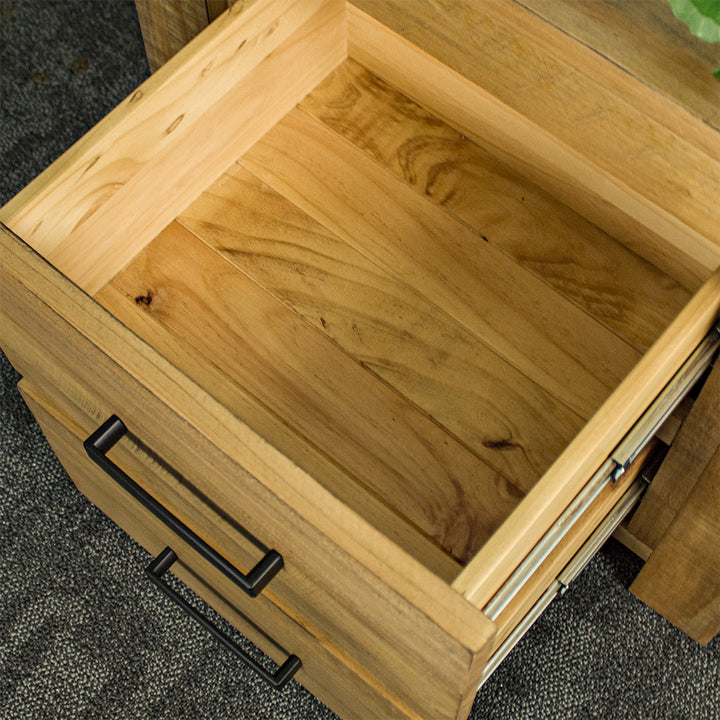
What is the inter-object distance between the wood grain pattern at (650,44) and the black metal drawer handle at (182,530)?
1.31ft

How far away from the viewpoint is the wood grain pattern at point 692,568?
2.75 ft

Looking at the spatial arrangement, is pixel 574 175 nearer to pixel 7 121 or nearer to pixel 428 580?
pixel 428 580

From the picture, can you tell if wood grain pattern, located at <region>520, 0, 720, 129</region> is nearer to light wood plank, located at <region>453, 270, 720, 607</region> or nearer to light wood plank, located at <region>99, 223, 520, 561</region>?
light wood plank, located at <region>453, 270, 720, 607</region>

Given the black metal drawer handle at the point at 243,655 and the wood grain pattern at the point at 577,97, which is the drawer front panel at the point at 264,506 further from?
the wood grain pattern at the point at 577,97

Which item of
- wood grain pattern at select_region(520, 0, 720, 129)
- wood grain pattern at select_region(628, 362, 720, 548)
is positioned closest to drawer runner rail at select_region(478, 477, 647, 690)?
wood grain pattern at select_region(628, 362, 720, 548)

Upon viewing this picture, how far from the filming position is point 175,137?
831 mm

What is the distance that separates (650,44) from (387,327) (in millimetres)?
312

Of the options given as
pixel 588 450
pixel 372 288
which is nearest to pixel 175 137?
pixel 372 288

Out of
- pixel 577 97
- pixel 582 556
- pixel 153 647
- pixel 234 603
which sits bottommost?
pixel 153 647

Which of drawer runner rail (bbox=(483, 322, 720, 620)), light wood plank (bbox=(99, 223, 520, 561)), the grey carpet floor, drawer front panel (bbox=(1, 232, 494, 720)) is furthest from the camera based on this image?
the grey carpet floor

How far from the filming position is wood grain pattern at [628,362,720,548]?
74 cm

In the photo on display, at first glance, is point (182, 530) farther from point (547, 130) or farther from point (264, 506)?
point (547, 130)

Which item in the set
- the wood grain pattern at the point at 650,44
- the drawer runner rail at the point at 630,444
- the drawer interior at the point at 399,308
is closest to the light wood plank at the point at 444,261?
the drawer interior at the point at 399,308

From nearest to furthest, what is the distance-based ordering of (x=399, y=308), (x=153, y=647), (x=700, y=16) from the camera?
(x=700, y=16) < (x=399, y=308) < (x=153, y=647)
